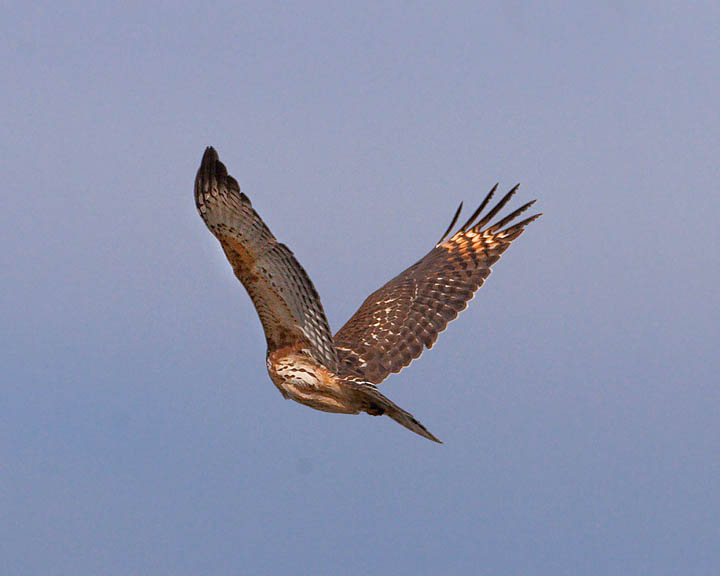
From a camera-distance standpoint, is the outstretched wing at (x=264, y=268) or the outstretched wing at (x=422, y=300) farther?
the outstretched wing at (x=422, y=300)

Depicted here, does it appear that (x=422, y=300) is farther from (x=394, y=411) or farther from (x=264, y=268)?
(x=264, y=268)

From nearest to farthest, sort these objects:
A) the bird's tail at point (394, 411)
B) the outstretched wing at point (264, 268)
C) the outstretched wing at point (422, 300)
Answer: the outstretched wing at point (264, 268)
the bird's tail at point (394, 411)
the outstretched wing at point (422, 300)

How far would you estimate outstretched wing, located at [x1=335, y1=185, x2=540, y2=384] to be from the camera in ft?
47.0

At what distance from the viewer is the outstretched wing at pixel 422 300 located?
1431 centimetres

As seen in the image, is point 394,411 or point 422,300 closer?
point 394,411

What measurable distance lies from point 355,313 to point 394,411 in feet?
11.5

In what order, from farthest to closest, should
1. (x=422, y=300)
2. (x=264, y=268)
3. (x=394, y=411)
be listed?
(x=422, y=300) < (x=394, y=411) < (x=264, y=268)

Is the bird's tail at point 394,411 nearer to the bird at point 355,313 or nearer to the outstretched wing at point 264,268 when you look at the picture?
the bird at point 355,313

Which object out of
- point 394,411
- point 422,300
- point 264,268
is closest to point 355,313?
point 422,300

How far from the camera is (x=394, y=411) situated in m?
12.0

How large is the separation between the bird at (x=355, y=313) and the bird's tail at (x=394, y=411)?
0.04 ft

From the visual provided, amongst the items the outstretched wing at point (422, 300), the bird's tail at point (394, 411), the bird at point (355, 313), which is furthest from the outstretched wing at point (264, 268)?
the outstretched wing at point (422, 300)

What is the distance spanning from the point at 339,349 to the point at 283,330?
214 centimetres

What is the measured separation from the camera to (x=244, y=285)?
452 inches
